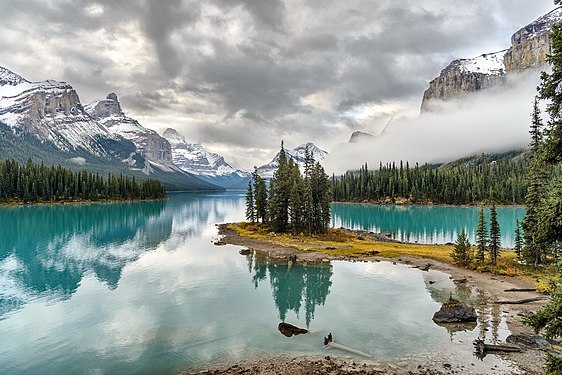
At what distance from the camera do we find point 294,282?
49.5 meters

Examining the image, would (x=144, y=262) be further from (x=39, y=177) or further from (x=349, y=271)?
(x=39, y=177)

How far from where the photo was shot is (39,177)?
18175cm

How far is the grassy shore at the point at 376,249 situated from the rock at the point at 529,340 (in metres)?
16.8

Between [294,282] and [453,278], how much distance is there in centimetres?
2210

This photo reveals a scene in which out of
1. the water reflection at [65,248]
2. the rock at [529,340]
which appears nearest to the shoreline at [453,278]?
the rock at [529,340]

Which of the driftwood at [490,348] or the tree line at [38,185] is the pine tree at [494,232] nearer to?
the driftwood at [490,348]

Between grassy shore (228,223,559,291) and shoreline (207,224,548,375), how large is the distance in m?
1.66

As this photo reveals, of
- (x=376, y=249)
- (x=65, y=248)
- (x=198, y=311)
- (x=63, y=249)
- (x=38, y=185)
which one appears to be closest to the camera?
(x=198, y=311)

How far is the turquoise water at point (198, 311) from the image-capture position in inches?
1055

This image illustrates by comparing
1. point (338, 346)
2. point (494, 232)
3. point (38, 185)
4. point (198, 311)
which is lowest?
point (198, 311)

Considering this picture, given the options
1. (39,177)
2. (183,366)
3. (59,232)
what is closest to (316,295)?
(183,366)

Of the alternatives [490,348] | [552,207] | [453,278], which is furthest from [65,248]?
[552,207]

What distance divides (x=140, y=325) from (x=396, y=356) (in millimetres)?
22566

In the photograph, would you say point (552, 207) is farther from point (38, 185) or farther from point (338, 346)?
point (38, 185)
